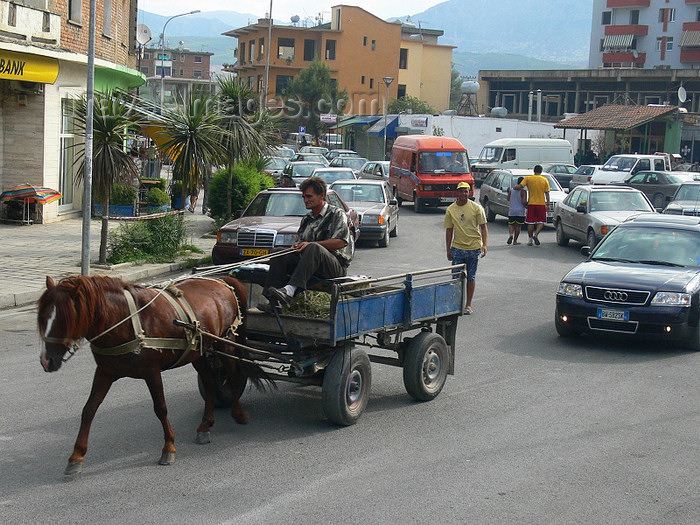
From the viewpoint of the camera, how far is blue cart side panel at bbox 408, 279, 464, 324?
327 inches

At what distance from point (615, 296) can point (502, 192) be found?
1721 cm

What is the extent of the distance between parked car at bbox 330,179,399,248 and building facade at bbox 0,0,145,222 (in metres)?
6.88

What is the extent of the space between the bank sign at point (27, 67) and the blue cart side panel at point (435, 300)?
46.4 feet

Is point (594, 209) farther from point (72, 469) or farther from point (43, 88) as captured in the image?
point (72, 469)

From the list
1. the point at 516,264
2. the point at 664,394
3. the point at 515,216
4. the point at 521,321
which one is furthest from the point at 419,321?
the point at 515,216


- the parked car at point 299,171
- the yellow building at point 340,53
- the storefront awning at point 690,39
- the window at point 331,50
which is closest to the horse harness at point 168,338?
the parked car at point 299,171

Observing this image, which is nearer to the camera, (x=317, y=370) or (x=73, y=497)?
(x=73, y=497)

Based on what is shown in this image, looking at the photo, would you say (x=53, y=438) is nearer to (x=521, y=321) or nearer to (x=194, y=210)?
(x=521, y=321)

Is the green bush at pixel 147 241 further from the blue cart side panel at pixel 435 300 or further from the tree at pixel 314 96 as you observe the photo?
the tree at pixel 314 96

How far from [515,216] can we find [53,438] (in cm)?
1762

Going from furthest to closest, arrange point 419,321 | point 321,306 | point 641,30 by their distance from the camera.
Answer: point 641,30 < point 419,321 < point 321,306

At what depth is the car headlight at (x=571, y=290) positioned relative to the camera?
11234 millimetres

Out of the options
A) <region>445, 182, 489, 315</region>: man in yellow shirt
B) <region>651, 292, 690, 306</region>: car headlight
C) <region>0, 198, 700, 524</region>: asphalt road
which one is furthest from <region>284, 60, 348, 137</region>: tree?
<region>0, 198, 700, 524</region>: asphalt road

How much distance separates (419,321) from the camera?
8.41 m
